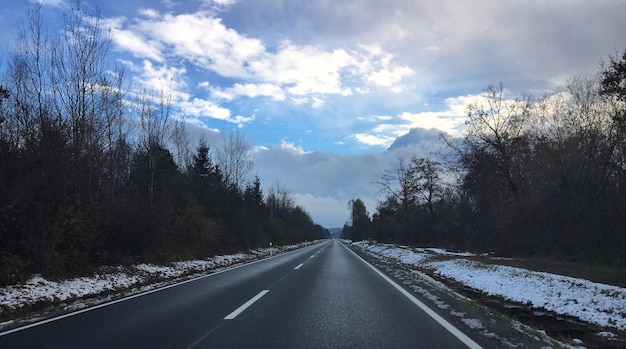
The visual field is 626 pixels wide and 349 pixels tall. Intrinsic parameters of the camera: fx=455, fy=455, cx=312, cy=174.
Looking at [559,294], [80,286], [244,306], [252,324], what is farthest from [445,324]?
[80,286]

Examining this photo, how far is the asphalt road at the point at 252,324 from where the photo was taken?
672cm

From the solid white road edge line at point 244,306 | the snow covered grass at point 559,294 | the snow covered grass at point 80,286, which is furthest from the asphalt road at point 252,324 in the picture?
the snow covered grass at point 559,294

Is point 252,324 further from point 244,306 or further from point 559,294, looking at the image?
point 559,294

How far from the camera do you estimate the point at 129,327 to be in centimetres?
791

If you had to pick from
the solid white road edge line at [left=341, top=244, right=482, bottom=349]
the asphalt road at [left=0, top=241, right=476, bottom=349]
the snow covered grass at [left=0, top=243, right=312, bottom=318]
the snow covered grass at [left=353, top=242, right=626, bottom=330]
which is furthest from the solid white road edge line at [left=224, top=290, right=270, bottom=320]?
the snow covered grass at [left=353, top=242, right=626, bottom=330]

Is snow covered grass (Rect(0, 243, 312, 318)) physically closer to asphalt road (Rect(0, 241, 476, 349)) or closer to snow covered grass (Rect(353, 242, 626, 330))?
asphalt road (Rect(0, 241, 476, 349))

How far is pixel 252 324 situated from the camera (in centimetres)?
805

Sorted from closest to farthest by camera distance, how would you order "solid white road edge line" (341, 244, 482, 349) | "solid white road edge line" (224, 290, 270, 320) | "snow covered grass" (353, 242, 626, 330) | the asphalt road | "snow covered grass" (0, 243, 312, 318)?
"solid white road edge line" (341, 244, 482, 349), the asphalt road, "solid white road edge line" (224, 290, 270, 320), "snow covered grass" (353, 242, 626, 330), "snow covered grass" (0, 243, 312, 318)

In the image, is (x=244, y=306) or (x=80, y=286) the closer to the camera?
(x=244, y=306)

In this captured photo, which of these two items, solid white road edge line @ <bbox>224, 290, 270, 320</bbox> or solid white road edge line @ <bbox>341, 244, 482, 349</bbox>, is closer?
solid white road edge line @ <bbox>341, 244, 482, 349</bbox>

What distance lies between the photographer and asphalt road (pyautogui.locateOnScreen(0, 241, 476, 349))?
672cm

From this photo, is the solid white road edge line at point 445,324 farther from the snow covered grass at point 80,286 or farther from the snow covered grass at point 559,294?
the snow covered grass at point 80,286

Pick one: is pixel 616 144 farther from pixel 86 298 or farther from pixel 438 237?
pixel 438 237

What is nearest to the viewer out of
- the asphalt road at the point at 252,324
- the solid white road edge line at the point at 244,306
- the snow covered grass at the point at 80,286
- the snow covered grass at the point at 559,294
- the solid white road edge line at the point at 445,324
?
the solid white road edge line at the point at 445,324
